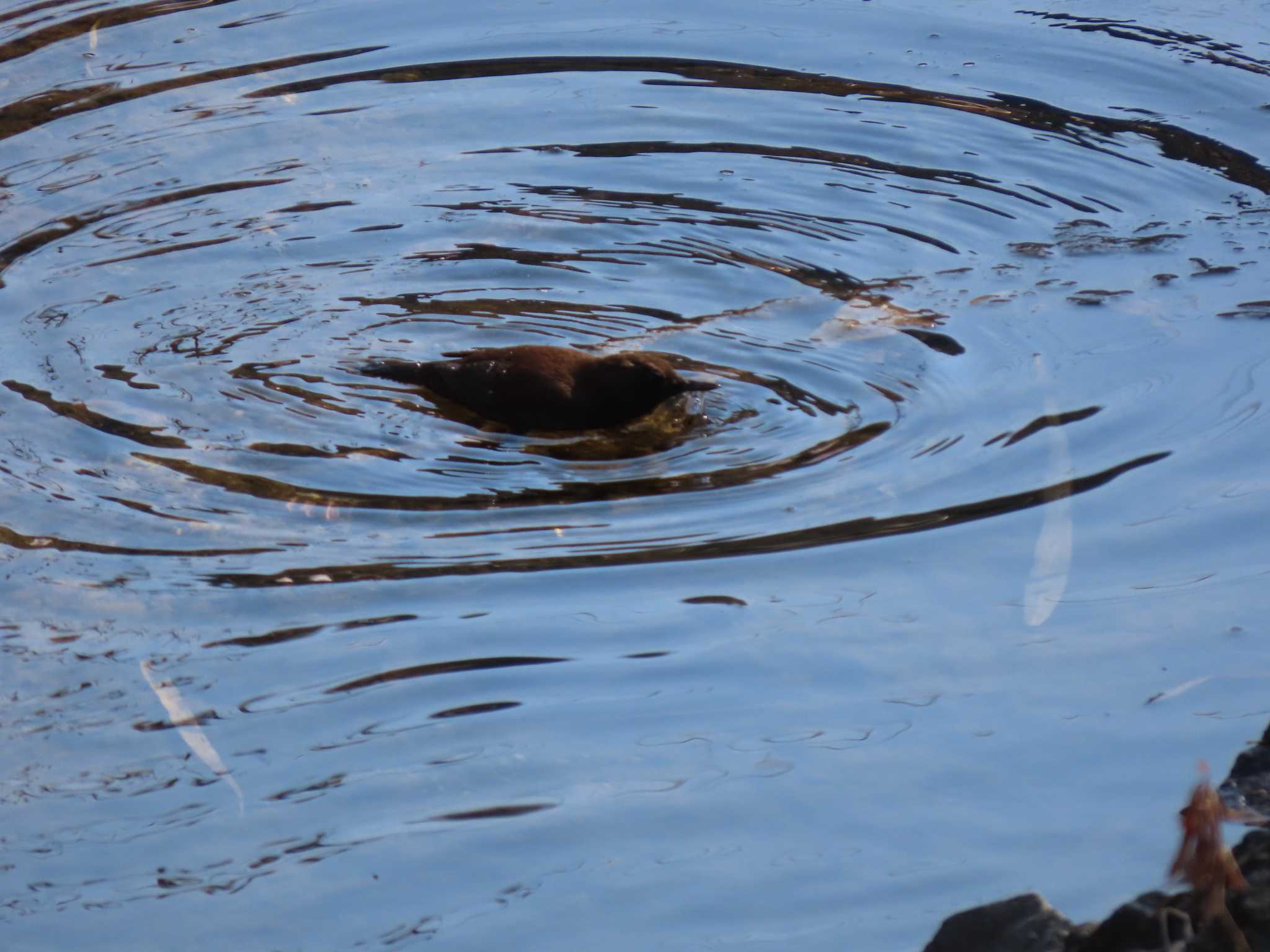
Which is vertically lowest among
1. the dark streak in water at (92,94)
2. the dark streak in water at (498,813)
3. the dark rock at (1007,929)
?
the dark streak in water at (498,813)

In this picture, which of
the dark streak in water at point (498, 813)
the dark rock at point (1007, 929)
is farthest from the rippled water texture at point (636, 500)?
the dark rock at point (1007, 929)

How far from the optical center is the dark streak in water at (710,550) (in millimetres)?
5363

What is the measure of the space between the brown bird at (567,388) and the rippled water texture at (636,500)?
→ 0.11 m

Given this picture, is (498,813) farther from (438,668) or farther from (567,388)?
(567,388)

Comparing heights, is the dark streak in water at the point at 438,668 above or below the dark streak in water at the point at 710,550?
below

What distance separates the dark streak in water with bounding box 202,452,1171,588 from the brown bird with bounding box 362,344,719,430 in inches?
45.2

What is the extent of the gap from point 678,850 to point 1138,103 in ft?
23.2

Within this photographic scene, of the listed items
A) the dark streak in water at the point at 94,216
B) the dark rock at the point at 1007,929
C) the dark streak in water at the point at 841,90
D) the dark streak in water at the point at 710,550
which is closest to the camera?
the dark rock at the point at 1007,929

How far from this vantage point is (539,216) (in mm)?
8422

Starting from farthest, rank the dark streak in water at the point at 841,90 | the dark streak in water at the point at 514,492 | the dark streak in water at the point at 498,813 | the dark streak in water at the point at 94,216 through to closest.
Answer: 1. the dark streak in water at the point at 841,90
2. the dark streak in water at the point at 94,216
3. the dark streak in water at the point at 514,492
4. the dark streak in water at the point at 498,813

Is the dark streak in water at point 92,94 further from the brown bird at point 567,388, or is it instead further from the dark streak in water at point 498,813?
the dark streak in water at point 498,813

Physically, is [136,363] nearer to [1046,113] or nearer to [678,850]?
[678,850]

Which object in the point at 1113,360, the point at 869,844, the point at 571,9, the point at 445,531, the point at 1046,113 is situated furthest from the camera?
the point at 571,9

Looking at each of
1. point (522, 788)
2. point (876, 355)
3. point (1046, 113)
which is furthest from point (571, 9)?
point (522, 788)
